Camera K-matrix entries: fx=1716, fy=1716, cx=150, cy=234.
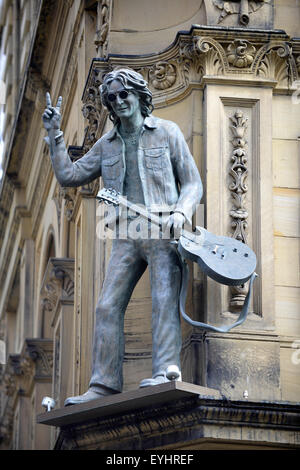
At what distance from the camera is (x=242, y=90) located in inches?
661

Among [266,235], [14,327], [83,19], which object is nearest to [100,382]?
[266,235]

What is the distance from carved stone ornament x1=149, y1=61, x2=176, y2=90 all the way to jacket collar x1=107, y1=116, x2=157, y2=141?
42.3 inches

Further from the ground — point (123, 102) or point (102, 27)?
point (102, 27)

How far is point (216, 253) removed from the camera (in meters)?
15.5

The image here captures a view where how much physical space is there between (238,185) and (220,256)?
1.14 meters

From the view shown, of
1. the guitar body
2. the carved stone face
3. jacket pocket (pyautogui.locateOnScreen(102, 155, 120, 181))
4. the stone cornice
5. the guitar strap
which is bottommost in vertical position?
the stone cornice

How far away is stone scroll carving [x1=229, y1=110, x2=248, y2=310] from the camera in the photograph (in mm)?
15945

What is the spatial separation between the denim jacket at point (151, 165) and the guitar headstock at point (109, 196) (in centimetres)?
14

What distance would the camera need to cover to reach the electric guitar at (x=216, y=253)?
1536cm

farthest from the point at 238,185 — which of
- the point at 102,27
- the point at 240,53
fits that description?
the point at 102,27

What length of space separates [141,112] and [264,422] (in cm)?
321

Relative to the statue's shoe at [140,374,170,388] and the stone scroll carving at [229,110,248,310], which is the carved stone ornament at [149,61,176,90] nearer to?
the stone scroll carving at [229,110,248,310]

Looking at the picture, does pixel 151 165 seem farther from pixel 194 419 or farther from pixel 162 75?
pixel 194 419

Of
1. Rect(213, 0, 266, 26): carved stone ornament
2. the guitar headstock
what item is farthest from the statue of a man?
Rect(213, 0, 266, 26): carved stone ornament
